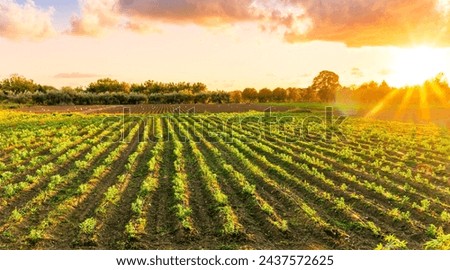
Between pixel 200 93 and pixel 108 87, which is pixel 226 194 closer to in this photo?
pixel 200 93

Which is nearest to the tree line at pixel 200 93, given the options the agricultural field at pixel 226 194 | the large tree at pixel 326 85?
the large tree at pixel 326 85

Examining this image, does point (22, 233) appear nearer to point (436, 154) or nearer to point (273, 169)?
point (273, 169)

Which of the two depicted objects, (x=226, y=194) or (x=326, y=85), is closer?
(x=326, y=85)

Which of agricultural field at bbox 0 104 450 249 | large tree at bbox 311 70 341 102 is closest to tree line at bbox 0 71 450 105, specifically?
large tree at bbox 311 70 341 102

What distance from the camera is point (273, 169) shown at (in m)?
13.2

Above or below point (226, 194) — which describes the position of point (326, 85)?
above

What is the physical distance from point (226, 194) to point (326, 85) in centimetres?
359

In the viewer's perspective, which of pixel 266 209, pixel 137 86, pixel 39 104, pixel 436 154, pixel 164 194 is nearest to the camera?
pixel 266 209

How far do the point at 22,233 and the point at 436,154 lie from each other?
13.9m

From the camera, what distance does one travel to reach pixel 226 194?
1069 centimetres

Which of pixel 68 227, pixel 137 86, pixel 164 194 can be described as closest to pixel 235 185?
pixel 164 194

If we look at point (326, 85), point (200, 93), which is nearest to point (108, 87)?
point (200, 93)

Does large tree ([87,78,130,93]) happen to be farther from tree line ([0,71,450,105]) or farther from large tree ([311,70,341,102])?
large tree ([311,70,341,102])

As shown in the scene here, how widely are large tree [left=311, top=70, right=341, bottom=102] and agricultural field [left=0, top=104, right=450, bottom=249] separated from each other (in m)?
2.33
